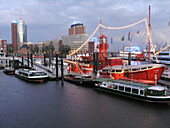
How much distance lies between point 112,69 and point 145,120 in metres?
22.5

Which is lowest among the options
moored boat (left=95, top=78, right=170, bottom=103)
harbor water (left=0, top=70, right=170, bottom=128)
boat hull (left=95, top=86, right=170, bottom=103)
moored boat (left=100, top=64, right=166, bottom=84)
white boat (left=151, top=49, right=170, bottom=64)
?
harbor water (left=0, top=70, right=170, bottom=128)

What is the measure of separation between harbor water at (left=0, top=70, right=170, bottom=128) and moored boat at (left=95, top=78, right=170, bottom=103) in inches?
41.1

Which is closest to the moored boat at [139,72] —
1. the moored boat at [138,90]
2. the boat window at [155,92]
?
the moored boat at [138,90]

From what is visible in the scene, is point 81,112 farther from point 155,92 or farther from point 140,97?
point 155,92

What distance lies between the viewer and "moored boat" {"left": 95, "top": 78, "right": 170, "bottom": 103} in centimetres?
2870

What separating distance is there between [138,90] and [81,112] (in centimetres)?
1226

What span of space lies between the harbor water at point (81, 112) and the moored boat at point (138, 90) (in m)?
1.04

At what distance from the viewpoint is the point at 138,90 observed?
1239 inches

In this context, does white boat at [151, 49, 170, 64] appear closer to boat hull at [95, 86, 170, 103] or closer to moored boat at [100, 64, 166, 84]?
moored boat at [100, 64, 166, 84]

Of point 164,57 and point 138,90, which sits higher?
point 164,57

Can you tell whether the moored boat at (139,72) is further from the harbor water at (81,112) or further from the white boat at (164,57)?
the white boat at (164,57)

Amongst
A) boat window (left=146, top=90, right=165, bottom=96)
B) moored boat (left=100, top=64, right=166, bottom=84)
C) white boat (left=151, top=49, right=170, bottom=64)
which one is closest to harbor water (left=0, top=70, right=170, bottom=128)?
boat window (left=146, top=90, right=165, bottom=96)

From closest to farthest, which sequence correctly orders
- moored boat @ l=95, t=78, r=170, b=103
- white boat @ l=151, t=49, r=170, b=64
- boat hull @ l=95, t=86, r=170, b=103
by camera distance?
boat hull @ l=95, t=86, r=170, b=103, moored boat @ l=95, t=78, r=170, b=103, white boat @ l=151, t=49, r=170, b=64

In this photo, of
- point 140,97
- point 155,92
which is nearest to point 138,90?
point 140,97
